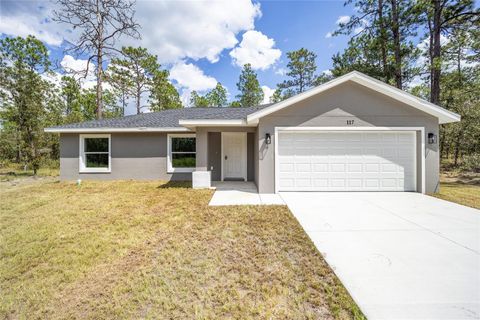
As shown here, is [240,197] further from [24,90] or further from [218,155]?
[24,90]

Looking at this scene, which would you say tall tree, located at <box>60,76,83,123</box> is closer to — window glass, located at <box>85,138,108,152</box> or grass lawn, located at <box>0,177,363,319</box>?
window glass, located at <box>85,138,108,152</box>

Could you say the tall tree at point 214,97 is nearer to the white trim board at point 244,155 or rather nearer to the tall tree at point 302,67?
the tall tree at point 302,67

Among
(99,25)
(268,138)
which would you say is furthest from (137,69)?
(268,138)

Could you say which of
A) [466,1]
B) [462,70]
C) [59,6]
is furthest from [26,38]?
[462,70]

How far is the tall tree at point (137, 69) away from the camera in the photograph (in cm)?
2212

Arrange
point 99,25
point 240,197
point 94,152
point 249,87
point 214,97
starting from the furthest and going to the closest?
1. point 214,97
2. point 249,87
3. point 99,25
4. point 94,152
5. point 240,197

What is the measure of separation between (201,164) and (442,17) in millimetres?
15596

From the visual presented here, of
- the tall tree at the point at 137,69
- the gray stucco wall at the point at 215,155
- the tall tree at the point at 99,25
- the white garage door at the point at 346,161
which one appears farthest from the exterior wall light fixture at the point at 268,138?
the tall tree at the point at 137,69

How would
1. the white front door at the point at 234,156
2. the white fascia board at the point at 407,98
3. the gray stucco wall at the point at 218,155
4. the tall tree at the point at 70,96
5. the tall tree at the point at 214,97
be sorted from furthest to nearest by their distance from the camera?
1. the tall tree at the point at 214,97
2. the tall tree at the point at 70,96
3. the white front door at the point at 234,156
4. the gray stucco wall at the point at 218,155
5. the white fascia board at the point at 407,98

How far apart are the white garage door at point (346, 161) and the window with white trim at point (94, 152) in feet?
29.1

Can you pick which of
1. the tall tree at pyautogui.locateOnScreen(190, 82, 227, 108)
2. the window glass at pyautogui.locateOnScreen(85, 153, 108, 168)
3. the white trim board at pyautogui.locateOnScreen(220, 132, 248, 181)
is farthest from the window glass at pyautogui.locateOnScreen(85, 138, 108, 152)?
the tall tree at pyautogui.locateOnScreen(190, 82, 227, 108)

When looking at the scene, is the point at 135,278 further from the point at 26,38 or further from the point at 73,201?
the point at 26,38

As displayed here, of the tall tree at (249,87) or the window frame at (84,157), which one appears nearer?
the window frame at (84,157)

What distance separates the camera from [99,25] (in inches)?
569
